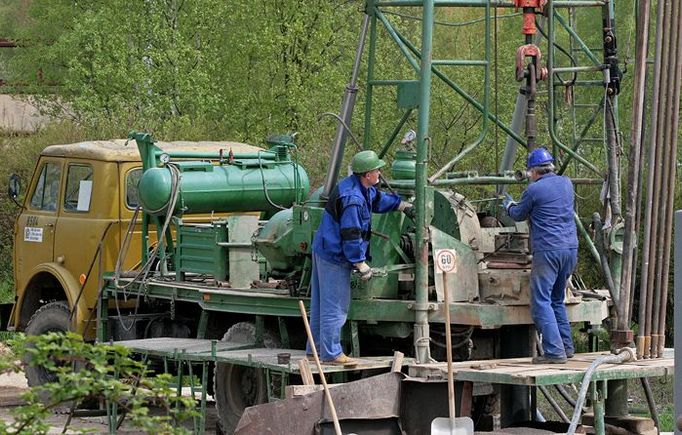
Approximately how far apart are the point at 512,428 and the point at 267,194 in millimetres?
4400

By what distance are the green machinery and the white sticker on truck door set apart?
4.52ft

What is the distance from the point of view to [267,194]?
15.4 metres

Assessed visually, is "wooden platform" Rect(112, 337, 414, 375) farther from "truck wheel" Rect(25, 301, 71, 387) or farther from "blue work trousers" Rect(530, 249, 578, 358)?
"truck wheel" Rect(25, 301, 71, 387)

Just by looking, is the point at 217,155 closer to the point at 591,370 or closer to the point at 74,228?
the point at 74,228

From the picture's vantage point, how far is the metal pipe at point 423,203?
11875 mm

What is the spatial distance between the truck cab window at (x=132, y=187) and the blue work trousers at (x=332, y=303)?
392 centimetres

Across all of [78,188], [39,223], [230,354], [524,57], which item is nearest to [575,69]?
[524,57]

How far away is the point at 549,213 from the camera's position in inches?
466

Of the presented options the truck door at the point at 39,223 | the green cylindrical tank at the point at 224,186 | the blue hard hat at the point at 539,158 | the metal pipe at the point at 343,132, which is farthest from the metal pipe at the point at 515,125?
the truck door at the point at 39,223

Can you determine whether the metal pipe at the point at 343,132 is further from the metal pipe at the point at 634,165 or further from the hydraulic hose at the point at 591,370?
the hydraulic hose at the point at 591,370

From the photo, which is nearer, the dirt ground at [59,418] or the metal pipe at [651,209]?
the metal pipe at [651,209]

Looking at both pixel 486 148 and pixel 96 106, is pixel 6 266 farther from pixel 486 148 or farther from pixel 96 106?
pixel 486 148

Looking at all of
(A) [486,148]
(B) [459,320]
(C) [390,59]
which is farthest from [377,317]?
(C) [390,59]

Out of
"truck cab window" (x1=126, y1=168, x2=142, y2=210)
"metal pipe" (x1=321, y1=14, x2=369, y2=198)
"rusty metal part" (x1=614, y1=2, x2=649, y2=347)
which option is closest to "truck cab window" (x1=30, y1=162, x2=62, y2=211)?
"truck cab window" (x1=126, y1=168, x2=142, y2=210)
